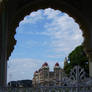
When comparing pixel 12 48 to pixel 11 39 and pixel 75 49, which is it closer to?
pixel 11 39

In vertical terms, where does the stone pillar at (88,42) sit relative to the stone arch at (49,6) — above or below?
below

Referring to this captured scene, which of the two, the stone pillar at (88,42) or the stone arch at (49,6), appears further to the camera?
the stone arch at (49,6)

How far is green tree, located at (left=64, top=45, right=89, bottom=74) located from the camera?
41688 millimetres

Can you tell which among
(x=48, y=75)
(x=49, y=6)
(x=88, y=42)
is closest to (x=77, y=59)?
(x=48, y=75)

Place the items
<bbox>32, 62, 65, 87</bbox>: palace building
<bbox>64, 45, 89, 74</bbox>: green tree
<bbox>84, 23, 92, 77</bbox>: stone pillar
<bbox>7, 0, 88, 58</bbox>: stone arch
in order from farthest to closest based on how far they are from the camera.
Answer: <bbox>64, 45, 89, 74</bbox>: green tree
<bbox>32, 62, 65, 87</bbox>: palace building
<bbox>7, 0, 88, 58</bbox>: stone arch
<bbox>84, 23, 92, 77</bbox>: stone pillar

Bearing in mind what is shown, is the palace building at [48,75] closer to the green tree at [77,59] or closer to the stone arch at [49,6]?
the green tree at [77,59]

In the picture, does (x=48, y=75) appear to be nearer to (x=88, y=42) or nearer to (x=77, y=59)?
(x=77, y=59)

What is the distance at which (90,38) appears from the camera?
50.4 ft

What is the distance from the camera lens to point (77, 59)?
42406mm

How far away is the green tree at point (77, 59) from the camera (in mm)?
41688

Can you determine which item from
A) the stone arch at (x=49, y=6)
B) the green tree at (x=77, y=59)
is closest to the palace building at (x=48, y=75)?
the green tree at (x=77, y=59)

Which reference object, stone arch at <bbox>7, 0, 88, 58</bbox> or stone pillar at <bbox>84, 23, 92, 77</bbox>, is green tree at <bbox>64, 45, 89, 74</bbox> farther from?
stone pillar at <bbox>84, 23, 92, 77</bbox>

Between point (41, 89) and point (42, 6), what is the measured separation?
802cm

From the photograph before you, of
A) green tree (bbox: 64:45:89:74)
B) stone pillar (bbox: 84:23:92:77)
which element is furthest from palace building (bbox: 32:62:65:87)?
green tree (bbox: 64:45:89:74)
